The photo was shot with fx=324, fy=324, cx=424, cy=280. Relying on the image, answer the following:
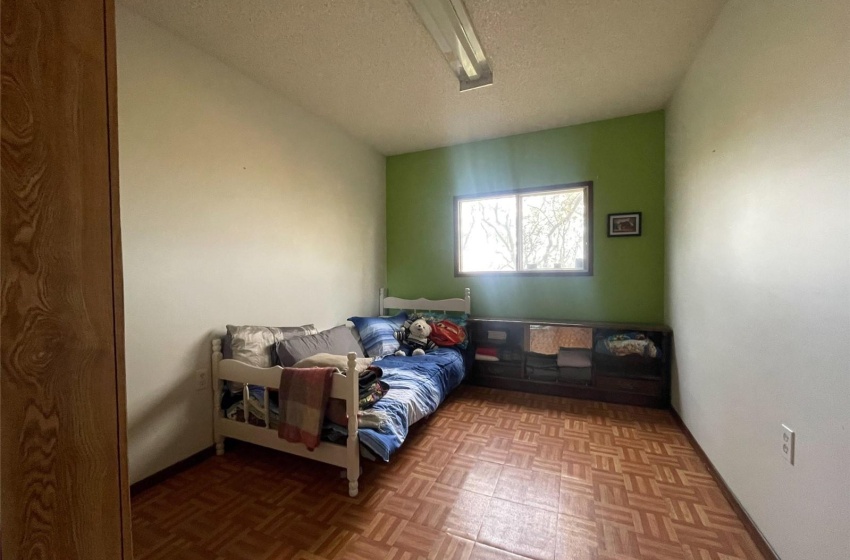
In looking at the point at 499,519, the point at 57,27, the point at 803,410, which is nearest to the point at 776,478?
the point at 803,410

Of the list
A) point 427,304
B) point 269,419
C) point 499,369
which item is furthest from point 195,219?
point 499,369

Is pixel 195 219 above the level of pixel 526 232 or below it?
below

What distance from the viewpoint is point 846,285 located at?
0.96m

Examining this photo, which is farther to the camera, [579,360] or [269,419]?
[579,360]

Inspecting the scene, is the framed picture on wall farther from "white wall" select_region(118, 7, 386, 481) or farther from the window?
"white wall" select_region(118, 7, 386, 481)

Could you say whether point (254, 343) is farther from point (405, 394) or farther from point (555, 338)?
point (555, 338)

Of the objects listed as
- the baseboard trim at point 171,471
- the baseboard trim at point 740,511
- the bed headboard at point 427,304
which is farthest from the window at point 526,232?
the baseboard trim at point 171,471

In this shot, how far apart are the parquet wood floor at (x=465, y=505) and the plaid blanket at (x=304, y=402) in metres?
0.29

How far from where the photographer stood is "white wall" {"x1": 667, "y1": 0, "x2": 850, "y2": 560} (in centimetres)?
100

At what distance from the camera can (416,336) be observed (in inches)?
121

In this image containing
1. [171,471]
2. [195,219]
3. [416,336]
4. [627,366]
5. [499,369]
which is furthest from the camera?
[499,369]

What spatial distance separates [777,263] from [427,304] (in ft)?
8.95

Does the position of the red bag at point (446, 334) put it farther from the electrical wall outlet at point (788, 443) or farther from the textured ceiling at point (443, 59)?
the electrical wall outlet at point (788, 443)

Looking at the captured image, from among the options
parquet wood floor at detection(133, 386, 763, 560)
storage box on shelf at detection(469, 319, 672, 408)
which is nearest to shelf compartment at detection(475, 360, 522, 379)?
storage box on shelf at detection(469, 319, 672, 408)
